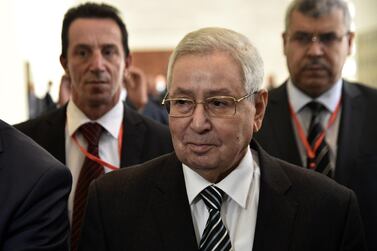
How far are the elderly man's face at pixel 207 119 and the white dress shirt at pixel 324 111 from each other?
1.21m

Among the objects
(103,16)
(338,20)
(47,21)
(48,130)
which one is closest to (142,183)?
(48,130)

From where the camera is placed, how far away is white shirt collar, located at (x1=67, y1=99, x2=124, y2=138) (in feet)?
9.64

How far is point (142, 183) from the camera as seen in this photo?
7.14 feet

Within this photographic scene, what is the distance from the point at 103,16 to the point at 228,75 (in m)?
1.30

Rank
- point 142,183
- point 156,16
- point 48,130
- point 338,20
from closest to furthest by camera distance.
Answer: point 142,183 < point 48,130 < point 338,20 < point 156,16

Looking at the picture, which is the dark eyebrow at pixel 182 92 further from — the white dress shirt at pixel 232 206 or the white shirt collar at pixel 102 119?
the white shirt collar at pixel 102 119

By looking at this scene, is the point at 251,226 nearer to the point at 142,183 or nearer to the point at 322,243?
the point at 322,243

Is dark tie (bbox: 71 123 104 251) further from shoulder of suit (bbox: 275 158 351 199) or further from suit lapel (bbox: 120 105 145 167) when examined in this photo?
shoulder of suit (bbox: 275 158 351 199)

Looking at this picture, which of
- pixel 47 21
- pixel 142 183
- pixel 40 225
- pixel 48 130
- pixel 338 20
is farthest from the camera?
pixel 47 21

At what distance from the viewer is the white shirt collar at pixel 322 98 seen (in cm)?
323

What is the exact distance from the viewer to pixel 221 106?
6.63 feet

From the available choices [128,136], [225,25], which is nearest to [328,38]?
[128,136]

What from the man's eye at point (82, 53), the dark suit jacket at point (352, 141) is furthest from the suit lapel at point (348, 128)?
the man's eye at point (82, 53)

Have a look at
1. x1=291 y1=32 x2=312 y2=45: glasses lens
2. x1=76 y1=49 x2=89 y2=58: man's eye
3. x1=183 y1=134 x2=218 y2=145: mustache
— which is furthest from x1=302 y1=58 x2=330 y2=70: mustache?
x1=183 y1=134 x2=218 y2=145: mustache
